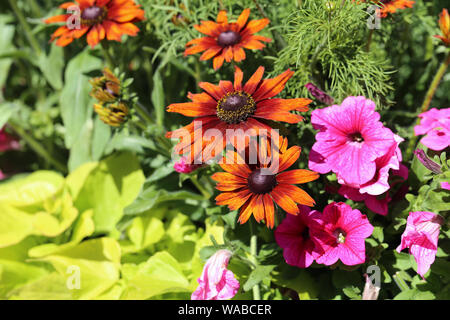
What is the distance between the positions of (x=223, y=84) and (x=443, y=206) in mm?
372

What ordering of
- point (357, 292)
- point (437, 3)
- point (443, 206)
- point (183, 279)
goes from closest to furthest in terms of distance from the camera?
1. point (443, 206)
2. point (357, 292)
3. point (183, 279)
4. point (437, 3)

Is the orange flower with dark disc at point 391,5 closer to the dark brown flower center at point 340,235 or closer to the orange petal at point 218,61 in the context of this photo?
the orange petal at point 218,61

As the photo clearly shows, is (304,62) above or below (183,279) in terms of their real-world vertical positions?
above

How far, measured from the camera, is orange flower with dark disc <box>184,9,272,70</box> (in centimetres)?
76

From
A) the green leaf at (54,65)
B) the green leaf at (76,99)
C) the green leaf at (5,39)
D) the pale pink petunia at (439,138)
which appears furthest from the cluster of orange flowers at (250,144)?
the green leaf at (5,39)

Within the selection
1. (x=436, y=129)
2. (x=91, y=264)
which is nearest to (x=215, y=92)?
(x=436, y=129)

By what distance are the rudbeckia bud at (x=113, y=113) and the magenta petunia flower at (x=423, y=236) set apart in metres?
0.50

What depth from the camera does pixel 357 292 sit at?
75cm

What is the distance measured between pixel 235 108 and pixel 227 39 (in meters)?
0.19

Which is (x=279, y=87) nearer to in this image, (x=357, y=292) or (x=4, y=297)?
(x=357, y=292)

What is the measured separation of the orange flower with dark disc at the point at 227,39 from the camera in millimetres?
757

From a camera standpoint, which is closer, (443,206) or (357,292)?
(443,206)

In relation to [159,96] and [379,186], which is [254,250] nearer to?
[379,186]
